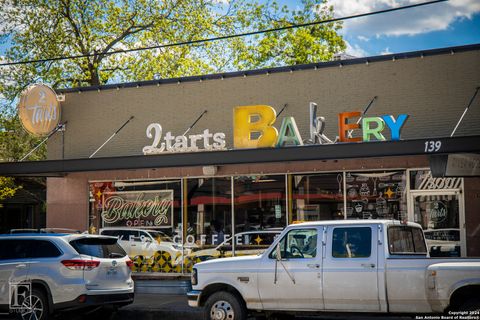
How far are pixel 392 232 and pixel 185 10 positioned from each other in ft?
85.0

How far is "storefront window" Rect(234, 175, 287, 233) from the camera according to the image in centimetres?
1820

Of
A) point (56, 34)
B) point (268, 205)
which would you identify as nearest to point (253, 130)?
point (268, 205)

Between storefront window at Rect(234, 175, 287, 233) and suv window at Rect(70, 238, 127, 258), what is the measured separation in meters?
5.37

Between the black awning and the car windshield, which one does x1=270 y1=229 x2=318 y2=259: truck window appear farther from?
the car windshield

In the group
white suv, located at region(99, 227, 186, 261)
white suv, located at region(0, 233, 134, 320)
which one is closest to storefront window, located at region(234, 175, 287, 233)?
white suv, located at region(99, 227, 186, 261)

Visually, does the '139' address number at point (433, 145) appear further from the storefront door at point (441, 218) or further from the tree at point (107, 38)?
the tree at point (107, 38)

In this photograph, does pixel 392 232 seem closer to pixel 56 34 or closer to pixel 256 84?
pixel 256 84

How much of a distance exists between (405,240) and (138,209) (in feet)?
34.5

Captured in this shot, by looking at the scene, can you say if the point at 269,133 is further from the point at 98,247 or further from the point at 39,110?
the point at 39,110

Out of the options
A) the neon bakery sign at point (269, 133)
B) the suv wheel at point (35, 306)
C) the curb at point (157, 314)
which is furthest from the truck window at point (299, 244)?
the neon bakery sign at point (269, 133)

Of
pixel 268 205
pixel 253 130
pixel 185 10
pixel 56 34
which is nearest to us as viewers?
pixel 253 130

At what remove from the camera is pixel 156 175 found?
1994cm

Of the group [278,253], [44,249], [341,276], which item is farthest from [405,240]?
[44,249]

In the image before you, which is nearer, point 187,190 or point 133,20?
point 187,190
